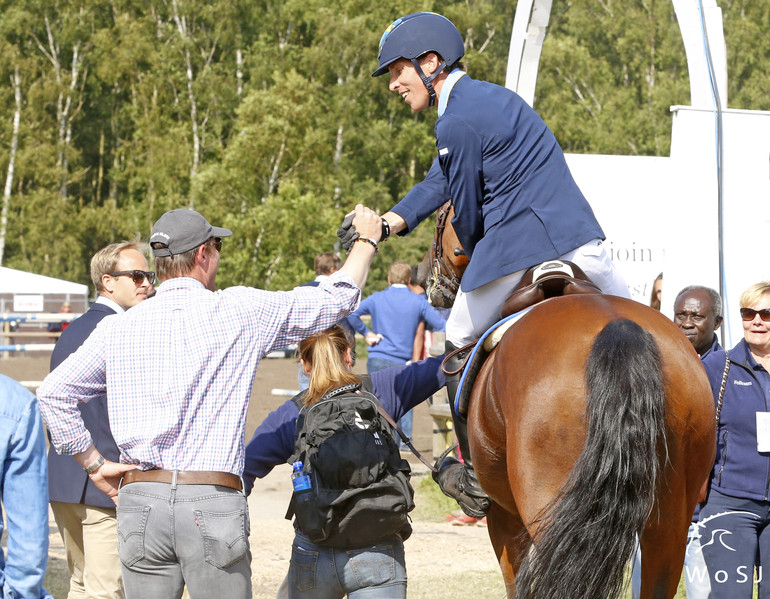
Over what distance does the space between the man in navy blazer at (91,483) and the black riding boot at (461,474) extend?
1.74 m

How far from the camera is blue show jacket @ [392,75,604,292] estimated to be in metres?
3.92

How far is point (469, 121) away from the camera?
391 centimetres

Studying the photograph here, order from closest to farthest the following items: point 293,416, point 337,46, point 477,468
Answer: point 477,468
point 293,416
point 337,46

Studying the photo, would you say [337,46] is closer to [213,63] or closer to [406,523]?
[213,63]

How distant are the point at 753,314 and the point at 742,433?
0.59 metres

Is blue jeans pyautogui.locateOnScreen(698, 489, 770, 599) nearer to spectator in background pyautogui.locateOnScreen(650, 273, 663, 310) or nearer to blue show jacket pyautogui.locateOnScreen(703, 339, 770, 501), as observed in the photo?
blue show jacket pyautogui.locateOnScreen(703, 339, 770, 501)

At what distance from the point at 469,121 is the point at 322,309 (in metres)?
1.00

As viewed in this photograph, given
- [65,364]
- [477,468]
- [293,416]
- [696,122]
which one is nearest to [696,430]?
[477,468]

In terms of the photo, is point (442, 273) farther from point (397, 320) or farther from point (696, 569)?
point (397, 320)

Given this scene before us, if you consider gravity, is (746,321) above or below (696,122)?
below

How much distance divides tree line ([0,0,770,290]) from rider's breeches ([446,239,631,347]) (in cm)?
3115

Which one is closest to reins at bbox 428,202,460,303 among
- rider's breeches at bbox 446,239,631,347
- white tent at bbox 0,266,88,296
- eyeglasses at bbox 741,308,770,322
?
rider's breeches at bbox 446,239,631,347

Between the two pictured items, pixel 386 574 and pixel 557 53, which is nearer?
pixel 386 574

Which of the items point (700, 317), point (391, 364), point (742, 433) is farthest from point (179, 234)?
point (391, 364)
